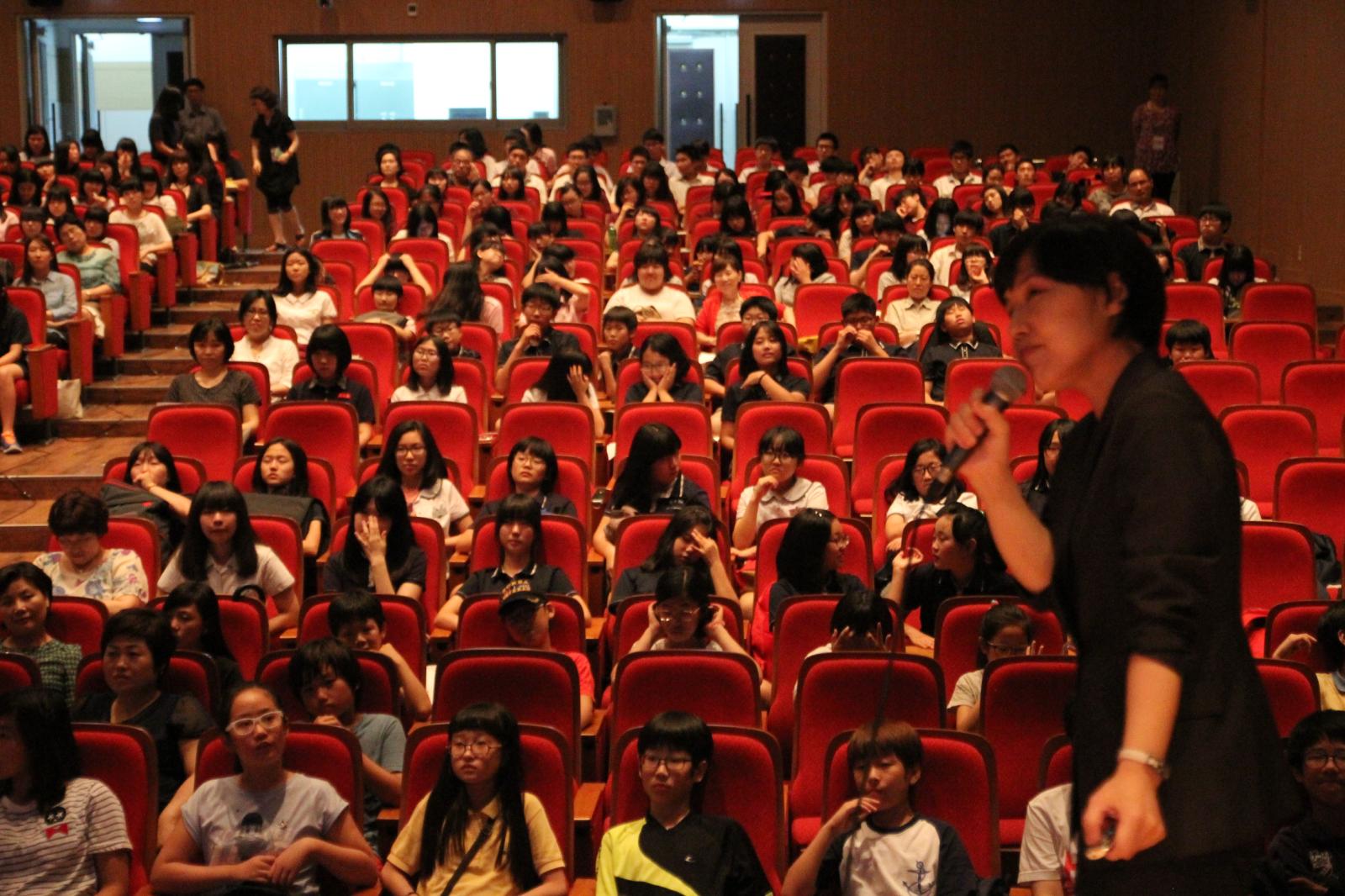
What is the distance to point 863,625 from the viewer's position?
146 inches

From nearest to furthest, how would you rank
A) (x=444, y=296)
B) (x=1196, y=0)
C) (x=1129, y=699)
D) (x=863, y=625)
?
(x=1129, y=699) < (x=863, y=625) < (x=444, y=296) < (x=1196, y=0)

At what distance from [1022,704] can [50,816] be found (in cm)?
209

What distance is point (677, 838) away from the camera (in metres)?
3.12

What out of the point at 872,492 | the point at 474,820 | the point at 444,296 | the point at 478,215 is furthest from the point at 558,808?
the point at 478,215

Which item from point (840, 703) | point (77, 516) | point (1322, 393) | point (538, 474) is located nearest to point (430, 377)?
point (538, 474)

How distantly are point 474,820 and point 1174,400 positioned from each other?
7.42ft

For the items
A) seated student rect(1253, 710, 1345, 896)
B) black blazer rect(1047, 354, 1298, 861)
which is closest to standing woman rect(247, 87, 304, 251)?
seated student rect(1253, 710, 1345, 896)

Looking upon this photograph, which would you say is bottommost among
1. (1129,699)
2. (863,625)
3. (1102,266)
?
(863,625)

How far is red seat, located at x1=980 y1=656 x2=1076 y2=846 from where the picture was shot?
3.49 m

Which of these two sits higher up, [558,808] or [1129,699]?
[1129,699]

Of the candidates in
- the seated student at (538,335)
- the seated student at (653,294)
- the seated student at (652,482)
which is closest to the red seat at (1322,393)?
the seated student at (652,482)

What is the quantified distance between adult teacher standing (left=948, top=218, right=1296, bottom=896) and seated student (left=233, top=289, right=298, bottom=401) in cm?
521

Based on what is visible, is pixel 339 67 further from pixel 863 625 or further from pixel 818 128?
pixel 863 625

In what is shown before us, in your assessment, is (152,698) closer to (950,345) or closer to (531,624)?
(531,624)
